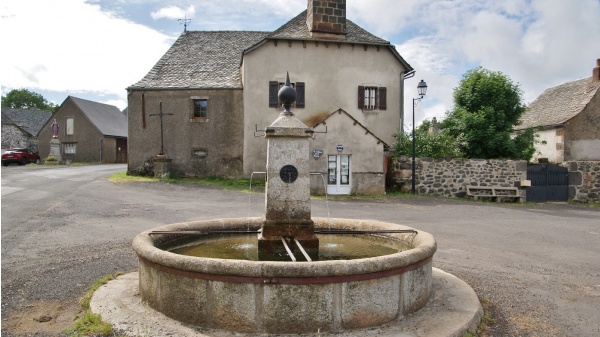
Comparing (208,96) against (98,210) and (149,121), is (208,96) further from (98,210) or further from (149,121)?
(98,210)

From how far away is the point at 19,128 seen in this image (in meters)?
52.8

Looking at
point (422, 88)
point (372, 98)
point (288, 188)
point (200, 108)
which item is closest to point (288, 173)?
point (288, 188)

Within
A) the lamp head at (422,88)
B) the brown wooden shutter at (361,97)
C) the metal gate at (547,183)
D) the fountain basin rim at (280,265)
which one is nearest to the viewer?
the fountain basin rim at (280,265)

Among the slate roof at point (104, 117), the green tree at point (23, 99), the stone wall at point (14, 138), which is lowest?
the stone wall at point (14, 138)

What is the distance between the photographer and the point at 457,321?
4.58 m

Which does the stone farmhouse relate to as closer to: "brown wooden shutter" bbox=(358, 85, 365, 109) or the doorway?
"brown wooden shutter" bbox=(358, 85, 365, 109)

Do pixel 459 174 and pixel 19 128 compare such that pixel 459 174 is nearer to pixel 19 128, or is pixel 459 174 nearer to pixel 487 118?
pixel 487 118

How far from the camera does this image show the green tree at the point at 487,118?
21781 mm

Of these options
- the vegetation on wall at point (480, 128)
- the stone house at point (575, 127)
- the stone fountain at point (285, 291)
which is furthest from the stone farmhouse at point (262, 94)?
the stone fountain at point (285, 291)

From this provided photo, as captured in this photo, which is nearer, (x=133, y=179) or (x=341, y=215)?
(x=341, y=215)

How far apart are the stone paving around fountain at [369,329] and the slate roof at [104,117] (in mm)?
40424

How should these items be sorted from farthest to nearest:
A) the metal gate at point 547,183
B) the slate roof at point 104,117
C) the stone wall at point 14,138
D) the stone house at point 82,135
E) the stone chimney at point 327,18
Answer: the stone wall at point 14,138
the slate roof at point 104,117
the stone house at point 82,135
the stone chimney at point 327,18
the metal gate at point 547,183

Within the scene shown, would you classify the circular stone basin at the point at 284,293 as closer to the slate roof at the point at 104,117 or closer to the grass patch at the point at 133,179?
the grass patch at the point at 133,179

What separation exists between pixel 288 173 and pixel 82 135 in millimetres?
42204
